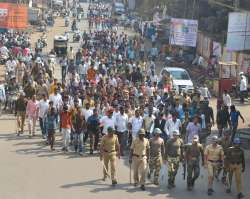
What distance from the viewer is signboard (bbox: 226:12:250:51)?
35.8 meters

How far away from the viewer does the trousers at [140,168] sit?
675 inches

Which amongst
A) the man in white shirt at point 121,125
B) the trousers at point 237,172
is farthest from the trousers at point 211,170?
the man in white shirt at point 121,125

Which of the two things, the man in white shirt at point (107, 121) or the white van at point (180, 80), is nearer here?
the man in white shirt at point (107, 121)

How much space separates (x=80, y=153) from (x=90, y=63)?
12.9m

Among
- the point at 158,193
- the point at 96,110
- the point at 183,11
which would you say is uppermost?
the point at 183,11

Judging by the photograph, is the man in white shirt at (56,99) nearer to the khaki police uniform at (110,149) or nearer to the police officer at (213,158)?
the khaki police uniform at (110,149)

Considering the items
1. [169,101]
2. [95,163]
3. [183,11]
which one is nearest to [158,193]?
[95,163]

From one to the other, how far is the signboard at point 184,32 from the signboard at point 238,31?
5275 millimetres

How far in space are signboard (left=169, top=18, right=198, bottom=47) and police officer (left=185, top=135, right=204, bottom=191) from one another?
80.4 feet

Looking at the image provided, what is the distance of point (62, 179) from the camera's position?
17.9 m

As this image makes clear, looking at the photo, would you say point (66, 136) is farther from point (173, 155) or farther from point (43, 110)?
point (173, 155)

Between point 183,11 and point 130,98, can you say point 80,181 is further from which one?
point 183,11

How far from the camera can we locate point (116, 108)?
21219 mm

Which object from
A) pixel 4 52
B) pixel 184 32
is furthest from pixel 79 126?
pixel 184 32
